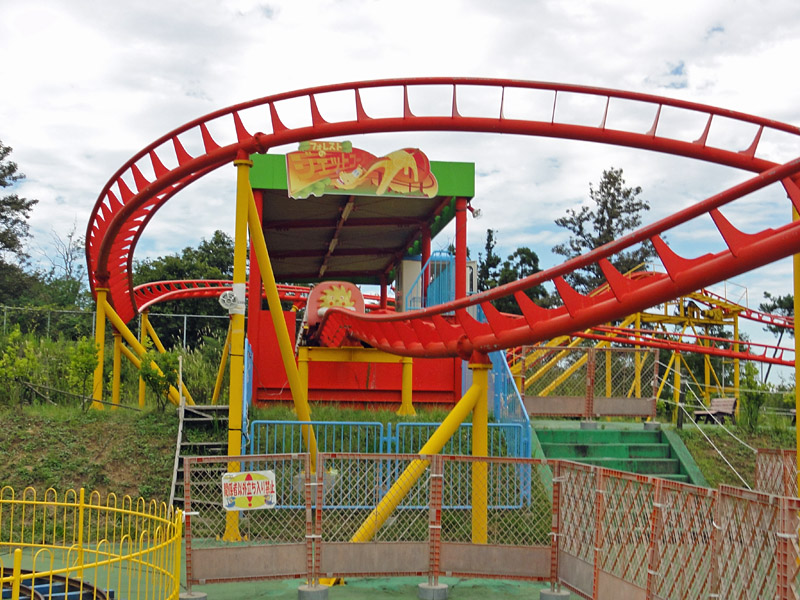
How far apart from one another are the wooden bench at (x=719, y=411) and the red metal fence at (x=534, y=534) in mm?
8525

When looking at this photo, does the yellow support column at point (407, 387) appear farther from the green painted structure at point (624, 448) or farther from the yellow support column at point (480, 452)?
the yellow support column at point (480, 452)

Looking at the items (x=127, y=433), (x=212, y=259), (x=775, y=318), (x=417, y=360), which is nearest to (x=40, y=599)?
(x=127, y=433)

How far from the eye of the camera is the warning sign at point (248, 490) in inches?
321

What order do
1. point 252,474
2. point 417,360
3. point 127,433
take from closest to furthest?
point 252,474 → point 127,433 → point 417,360

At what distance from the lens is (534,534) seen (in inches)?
416

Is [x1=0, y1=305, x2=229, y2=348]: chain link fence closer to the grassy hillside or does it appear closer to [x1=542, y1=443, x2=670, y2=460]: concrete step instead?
the grassy hillside

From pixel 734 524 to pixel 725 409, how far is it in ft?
47.7

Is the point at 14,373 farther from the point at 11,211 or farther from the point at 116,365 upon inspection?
the point at 11,211

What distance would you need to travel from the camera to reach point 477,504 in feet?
30.7

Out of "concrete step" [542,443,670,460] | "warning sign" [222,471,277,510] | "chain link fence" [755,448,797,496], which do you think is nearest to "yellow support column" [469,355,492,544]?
"warning sign" [222,471,277,510]

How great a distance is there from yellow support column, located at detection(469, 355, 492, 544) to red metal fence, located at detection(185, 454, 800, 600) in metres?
0.02

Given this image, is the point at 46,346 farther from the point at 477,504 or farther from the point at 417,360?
the point at 477,504

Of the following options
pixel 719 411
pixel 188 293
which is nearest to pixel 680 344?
pixel 719 411

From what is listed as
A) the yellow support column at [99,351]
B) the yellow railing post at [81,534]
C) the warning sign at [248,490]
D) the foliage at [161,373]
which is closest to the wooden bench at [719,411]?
the foliage at [161,373]
